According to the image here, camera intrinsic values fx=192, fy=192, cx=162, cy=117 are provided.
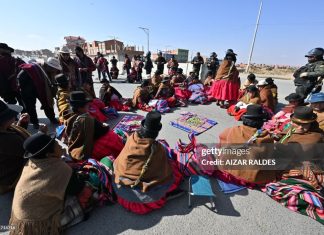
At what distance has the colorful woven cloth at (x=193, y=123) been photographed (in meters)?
4.46

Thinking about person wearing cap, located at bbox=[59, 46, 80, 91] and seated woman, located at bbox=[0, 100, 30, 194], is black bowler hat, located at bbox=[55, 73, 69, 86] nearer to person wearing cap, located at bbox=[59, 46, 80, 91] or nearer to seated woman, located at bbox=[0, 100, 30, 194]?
person wearing cap, located at bbox=[59, 46, 80, 91]

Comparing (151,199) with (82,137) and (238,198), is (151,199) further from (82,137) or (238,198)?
(82,137)

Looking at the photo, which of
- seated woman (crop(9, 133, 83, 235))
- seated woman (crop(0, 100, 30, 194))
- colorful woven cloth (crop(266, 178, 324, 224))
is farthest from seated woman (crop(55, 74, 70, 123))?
colorful woven cloth (crop(266, 178, 324, 224))

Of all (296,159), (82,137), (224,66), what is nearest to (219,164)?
(296,159)

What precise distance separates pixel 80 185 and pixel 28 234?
56 centimetres

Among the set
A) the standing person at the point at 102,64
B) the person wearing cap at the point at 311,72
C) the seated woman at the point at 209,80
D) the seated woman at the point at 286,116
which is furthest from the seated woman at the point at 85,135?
the standing person at the point at 102,64

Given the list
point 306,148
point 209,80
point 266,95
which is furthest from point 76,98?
point 209,80

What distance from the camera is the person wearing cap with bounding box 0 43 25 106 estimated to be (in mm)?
3898

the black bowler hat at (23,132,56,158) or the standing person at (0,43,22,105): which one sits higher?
the standing person at (0,43,22,105)

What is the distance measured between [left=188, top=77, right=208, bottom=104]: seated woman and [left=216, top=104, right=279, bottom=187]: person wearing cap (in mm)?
3846

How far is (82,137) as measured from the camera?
9.00 feet

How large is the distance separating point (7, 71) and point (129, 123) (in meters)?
2.74

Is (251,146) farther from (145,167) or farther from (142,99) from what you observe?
(142,99)

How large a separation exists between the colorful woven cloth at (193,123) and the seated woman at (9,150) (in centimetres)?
312
